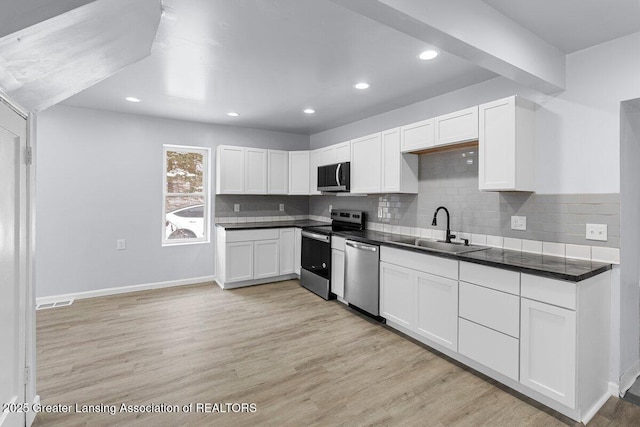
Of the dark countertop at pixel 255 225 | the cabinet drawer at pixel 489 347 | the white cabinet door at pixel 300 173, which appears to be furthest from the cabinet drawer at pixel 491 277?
the white cabinet door at pixel 300 173

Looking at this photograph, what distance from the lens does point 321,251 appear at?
430cm

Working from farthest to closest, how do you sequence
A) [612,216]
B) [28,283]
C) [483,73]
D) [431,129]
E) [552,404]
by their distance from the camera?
[431,129] → [483,73] → [612,216] → [552,404] → [28,283]

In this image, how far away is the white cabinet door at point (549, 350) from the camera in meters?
1.92

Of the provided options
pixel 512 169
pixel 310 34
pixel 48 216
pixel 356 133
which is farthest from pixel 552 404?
pixel 48 216

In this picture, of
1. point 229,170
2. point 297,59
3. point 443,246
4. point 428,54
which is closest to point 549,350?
point 443,246

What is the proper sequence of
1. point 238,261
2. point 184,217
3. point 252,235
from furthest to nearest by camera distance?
point 184,217, point 252,235, point 238,261

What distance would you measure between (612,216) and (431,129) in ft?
5.17

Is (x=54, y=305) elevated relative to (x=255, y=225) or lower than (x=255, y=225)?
lower

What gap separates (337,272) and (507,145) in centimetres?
237

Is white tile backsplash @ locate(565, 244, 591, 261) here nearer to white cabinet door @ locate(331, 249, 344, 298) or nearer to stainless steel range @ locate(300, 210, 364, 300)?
white cabinet door @ locate(331, 249, 344, 298)

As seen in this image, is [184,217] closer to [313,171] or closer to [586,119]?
[313,171]

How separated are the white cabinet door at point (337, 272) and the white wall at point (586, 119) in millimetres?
2217

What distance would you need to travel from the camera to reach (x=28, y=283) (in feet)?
6.09

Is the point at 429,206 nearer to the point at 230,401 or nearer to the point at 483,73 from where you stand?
the point at 483,73
